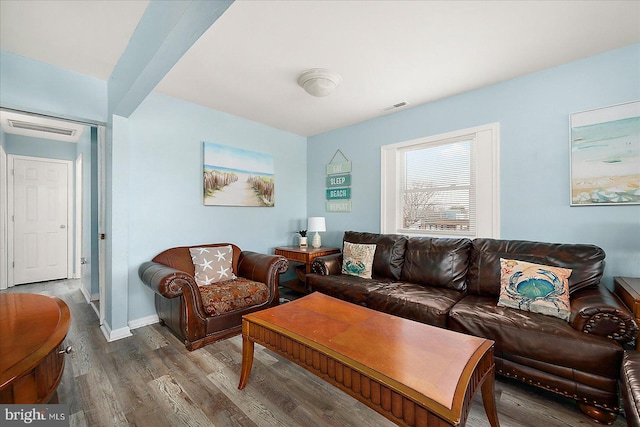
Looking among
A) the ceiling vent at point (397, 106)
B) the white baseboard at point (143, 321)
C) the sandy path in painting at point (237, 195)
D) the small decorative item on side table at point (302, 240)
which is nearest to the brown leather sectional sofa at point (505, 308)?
the small decorative item on side table at point (302, 240)

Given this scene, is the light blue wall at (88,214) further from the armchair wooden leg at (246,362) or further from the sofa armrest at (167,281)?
the armchair wooden leg at (246,362)

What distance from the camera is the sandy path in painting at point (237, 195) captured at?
3367 mm

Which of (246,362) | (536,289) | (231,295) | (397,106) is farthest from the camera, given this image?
(397,106)

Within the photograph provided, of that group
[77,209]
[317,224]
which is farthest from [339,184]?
[77,209]

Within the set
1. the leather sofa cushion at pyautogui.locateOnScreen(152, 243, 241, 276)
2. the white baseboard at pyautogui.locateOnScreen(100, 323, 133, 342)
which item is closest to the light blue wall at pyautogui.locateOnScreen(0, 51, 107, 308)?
the leather sofa cushion at pyautogui.locateOnScreen(152, 243, 241, 276)

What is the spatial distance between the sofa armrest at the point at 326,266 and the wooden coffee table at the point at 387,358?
1.13 metres

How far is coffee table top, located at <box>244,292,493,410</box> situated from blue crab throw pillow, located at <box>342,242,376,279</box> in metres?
1.04

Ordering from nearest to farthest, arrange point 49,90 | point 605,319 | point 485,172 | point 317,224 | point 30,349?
point 30,349, point 605,319, point 49,90, point 485,172, point 317,224

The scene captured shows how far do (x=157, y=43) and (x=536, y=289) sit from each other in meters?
2.95

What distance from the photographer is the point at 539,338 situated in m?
1.67

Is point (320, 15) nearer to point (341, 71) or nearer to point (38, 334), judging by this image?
point (341, 71)

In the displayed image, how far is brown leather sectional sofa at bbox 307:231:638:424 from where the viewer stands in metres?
1.54

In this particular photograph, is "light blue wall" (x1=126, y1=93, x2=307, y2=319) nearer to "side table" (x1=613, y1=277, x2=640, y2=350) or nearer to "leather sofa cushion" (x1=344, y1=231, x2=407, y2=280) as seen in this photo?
"leather sofa cushion" (x1=344, y1=231, x2=407, y2=280)

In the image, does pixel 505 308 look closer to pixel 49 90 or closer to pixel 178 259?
pixel 178 259
